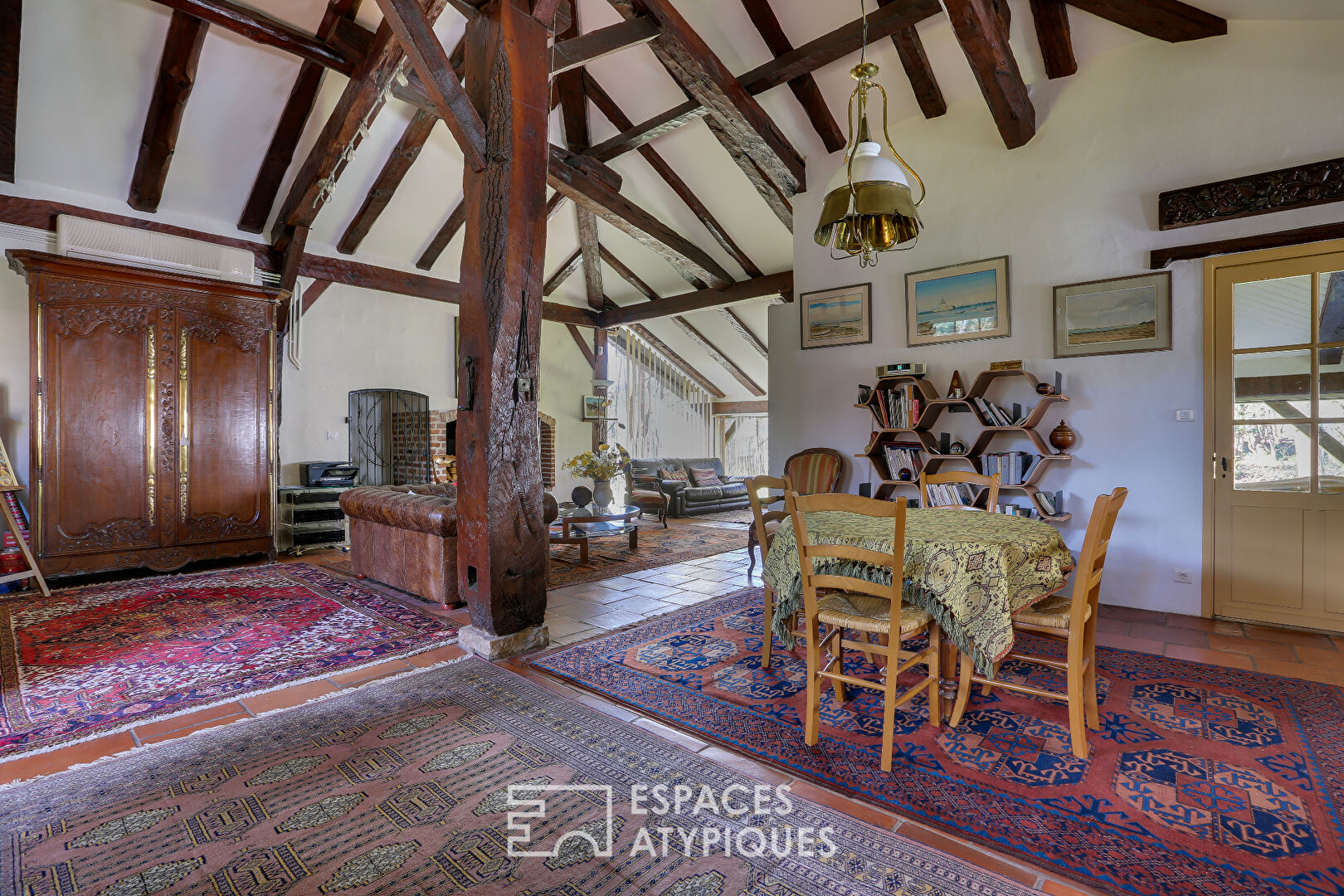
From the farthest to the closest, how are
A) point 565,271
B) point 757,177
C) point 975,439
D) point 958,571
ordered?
1. point 565,271
2. point 757,177
3. point 975,439
4. point 958,571

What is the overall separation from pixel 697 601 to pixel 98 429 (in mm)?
4739

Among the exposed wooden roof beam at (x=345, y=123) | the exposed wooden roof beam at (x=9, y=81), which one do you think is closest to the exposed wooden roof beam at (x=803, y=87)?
the exposed wooden roof beam at (x=345, y=123)

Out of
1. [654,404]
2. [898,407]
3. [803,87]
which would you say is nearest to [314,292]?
[803,87]

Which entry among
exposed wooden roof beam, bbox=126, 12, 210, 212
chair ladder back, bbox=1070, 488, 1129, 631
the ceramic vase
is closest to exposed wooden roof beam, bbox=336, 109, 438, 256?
exposed wooden roof beam, bbox=126, 12, 210, 212

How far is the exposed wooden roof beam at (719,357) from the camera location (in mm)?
10797

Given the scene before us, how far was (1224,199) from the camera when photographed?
371 cm

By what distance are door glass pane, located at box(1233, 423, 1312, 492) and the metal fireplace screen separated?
25.2ft

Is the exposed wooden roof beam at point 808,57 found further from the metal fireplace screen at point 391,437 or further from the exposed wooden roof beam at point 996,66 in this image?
the metal fireplace screen at point 391,437

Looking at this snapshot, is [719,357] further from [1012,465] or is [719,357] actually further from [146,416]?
[146,416]

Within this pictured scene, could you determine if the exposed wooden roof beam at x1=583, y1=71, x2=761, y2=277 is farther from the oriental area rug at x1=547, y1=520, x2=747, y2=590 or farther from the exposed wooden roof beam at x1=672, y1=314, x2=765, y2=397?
the oriental area rug at x1=547, y1=520, x2=747, y2=590

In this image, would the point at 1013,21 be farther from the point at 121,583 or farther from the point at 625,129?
the point at 121,583

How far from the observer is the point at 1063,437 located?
13.7ft

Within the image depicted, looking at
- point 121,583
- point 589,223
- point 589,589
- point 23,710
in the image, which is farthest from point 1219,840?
point 589,223

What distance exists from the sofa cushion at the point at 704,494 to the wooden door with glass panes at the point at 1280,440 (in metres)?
6.03
